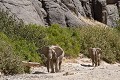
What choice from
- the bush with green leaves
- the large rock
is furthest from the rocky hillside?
the bush with green leaves

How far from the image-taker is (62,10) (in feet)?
137

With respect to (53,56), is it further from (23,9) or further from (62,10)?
(62,10)

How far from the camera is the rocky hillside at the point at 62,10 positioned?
35438 millimetres

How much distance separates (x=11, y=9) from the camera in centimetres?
3481

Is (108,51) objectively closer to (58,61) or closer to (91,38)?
(91,38)

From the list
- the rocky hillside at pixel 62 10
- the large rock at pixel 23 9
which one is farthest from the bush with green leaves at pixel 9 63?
the large rock at pixel 23 9

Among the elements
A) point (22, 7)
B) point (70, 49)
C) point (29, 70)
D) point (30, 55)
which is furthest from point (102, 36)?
point (29, 70)

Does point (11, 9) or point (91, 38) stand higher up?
point (11, 9)

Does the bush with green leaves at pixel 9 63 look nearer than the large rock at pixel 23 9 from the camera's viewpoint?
Yes

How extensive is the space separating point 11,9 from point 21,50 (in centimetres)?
1078

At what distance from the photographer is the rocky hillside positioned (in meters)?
35.4

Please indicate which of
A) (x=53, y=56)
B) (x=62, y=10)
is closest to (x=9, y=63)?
(x=53, y=56)

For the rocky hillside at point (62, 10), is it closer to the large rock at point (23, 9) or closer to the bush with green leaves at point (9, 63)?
the large rock at point (23, 9)

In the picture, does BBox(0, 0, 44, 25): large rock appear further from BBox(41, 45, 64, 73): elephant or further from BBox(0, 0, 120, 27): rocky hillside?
BBox(41, 45, 64, 73): elephant
